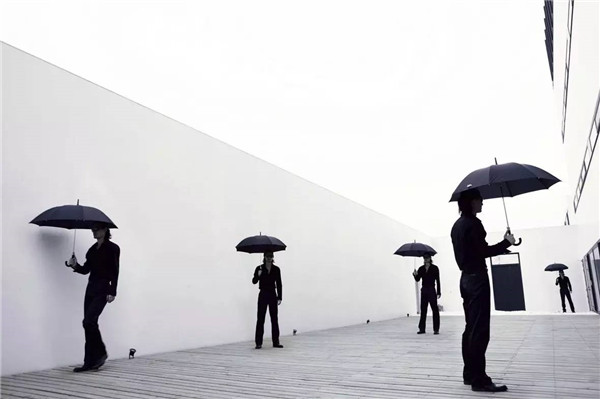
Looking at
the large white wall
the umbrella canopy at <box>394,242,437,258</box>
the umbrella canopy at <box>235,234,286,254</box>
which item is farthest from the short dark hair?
the umbrella canopy at <box>394,242,437,258</box>

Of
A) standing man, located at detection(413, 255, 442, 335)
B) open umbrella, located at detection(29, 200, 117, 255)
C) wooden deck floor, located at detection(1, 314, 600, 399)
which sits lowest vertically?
wooden deck floor, located at detection(1, 314, 600, 399)

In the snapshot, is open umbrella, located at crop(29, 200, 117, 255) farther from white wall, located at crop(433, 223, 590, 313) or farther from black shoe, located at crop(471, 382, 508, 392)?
white wall, located at crop(433, 223, 590, 313)

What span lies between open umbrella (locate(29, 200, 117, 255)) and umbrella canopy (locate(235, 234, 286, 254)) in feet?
7.61

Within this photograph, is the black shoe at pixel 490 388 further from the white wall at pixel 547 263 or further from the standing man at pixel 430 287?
the white wall at pixel 547 263

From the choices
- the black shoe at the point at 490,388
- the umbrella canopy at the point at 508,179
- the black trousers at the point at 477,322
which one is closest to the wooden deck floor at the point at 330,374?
the black shoe at the point at 490,388

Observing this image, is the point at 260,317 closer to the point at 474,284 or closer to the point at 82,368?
the point at 82,368

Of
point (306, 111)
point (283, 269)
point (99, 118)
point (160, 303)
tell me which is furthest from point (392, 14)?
point (160, 303)

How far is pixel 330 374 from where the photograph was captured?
181 inches

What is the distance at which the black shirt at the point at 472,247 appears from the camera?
145 inches

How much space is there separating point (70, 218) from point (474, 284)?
14.1 feet

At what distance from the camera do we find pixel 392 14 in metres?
10.4

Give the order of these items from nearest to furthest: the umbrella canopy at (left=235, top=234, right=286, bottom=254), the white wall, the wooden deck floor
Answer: the wooden deck floor < the umbrella canopy at (left=235, top=234, right=286, bottom=254) < the white wall

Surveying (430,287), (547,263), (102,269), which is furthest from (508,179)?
(547,263)

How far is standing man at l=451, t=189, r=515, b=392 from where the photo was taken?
3.57 metres
